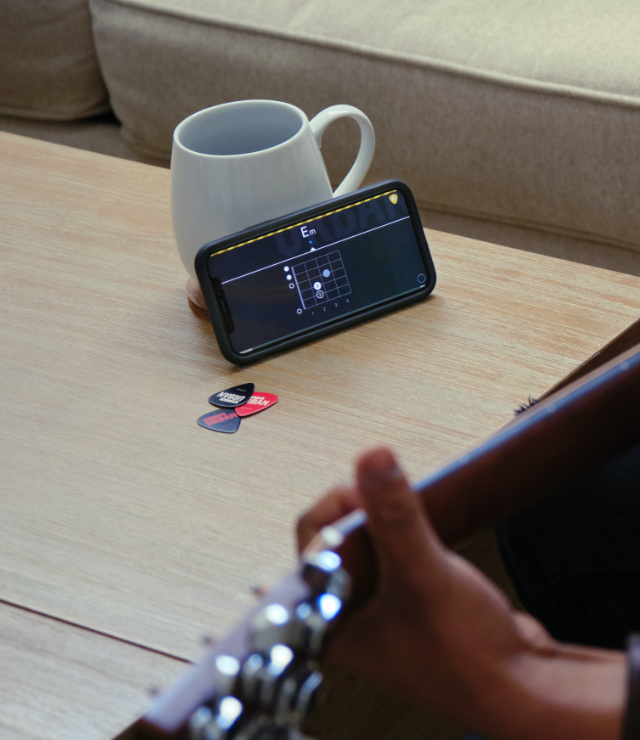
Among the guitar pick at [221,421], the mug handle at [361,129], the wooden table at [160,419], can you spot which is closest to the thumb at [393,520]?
the wooden table at [160,419]

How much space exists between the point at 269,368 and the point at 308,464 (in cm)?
12

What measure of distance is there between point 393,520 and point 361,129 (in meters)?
0.50

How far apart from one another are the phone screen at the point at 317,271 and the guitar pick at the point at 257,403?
0.05 metres

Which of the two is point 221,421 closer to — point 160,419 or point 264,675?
point 160,419

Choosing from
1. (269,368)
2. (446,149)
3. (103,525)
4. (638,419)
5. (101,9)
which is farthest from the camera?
(101,9)

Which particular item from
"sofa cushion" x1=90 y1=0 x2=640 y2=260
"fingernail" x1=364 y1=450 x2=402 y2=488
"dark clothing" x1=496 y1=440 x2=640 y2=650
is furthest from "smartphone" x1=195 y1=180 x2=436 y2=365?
→ "sofa cushion" x1=90 y1=0 x2=640 y2=260

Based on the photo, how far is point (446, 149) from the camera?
1210 mm

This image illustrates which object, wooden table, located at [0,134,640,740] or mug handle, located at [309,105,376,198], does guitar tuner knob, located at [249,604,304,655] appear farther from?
mug handle, located at [309,105,376,198]

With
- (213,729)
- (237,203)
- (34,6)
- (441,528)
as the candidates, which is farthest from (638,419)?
(34,6)

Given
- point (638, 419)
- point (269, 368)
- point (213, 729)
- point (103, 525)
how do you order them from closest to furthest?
point (213, 729) → point (638, 419) → point (103, 525) → point (269, 368)

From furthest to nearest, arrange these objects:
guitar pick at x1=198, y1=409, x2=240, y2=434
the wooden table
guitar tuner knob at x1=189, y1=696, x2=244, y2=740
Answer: guitar pick at x1=198, y1=409, x2=240, y2=434
the wooden table
guitar tuner knob at x1=189, y1=696, x2=244, y2=740

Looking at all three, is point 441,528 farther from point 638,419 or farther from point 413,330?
point 413,330

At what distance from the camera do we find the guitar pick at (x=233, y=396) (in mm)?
560

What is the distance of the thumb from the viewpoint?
27 centimetres
